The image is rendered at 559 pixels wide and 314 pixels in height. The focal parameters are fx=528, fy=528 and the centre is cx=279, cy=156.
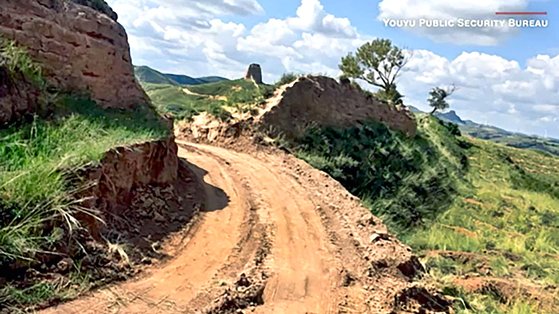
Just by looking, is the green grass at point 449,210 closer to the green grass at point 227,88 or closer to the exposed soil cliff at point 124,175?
the green grass at point 227,88

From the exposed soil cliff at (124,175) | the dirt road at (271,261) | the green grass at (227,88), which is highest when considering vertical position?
the green grass at (227,88)

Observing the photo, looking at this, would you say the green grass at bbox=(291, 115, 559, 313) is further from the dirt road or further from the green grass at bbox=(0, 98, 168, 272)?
the green grass at bbox=(0, 98, 168, 272)

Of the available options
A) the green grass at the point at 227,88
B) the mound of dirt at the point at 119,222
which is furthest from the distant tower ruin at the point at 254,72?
the mound of dirt at the point at 119,222

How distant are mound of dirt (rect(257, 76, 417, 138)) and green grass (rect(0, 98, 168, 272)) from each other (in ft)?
31.4

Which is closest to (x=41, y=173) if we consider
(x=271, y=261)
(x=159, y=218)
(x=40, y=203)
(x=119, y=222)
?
(x=40, y=203)

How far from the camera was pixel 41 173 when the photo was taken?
5.14 metres

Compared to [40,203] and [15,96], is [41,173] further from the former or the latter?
[15,96]

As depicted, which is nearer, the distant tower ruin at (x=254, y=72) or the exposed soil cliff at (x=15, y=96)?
the exposed soil cliff at (x=15, y=96)

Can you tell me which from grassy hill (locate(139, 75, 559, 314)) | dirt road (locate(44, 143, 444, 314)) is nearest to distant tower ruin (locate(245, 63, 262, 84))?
grassy hill (locate(139, 75, 559, 314))

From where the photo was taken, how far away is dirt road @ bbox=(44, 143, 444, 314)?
5.75m

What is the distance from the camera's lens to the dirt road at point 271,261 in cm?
575

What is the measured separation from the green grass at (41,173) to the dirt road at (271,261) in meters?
0.70

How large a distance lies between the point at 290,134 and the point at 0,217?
12.4m

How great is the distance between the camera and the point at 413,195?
58.4 feet
